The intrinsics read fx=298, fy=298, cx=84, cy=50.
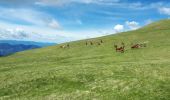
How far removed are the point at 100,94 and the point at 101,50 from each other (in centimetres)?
4684

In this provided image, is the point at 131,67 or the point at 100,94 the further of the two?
the point at 131,67

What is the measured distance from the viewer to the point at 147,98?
1244 inches

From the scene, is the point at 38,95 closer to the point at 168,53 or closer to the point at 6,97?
the point at 6,97

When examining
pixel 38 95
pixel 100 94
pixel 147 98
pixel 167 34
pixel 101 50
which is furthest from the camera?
pixel 167 34

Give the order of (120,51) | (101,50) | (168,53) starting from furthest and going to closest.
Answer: (101,50) < (120,51) < (168,53)

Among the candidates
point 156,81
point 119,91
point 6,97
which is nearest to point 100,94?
point 119,91

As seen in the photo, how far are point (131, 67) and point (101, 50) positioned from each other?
34.9 metres

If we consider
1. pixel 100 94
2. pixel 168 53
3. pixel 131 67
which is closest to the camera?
pixel 100 94

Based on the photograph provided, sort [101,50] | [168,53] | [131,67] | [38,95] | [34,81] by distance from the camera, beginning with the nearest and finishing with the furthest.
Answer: [38,95]
[34,81]
[131,67]
[168,53]
[101,50]

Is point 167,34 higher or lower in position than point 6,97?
higher

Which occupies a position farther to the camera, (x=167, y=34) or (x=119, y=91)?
(x=167, y=34)

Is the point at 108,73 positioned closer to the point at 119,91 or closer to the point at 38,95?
the point at 119,91

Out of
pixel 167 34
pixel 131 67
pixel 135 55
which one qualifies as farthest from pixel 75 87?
pixel 167 34

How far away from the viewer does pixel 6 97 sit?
37250 millimetres
